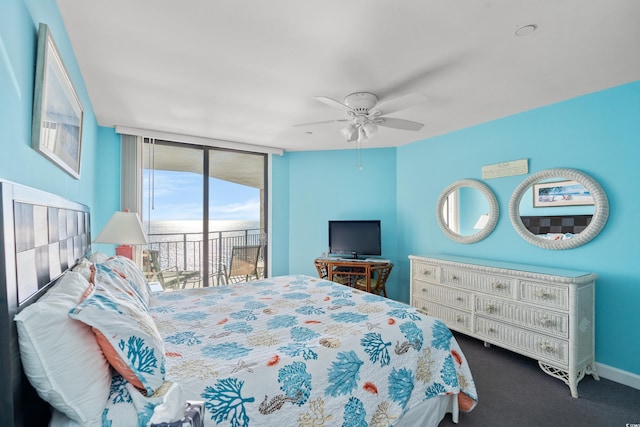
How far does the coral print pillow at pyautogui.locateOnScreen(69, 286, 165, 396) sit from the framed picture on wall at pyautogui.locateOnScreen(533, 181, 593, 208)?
132 inches

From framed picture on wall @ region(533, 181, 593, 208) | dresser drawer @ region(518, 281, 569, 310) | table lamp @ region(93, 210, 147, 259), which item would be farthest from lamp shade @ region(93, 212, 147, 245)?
framed picture on wall @ region(533, 181, 593, 208)

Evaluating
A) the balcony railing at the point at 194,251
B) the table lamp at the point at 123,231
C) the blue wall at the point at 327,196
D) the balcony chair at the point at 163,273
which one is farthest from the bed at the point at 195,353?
the balcony railing at the point at 194,251

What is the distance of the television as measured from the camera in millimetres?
4352

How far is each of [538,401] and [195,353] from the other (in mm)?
2418

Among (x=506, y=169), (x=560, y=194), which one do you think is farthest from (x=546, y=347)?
(x=506, y=169)

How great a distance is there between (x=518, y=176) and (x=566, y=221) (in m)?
0.62

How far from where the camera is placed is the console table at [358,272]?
402cm

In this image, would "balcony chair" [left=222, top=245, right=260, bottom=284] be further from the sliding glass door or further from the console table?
the console table

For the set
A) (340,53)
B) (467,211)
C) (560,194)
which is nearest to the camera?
(340,53)

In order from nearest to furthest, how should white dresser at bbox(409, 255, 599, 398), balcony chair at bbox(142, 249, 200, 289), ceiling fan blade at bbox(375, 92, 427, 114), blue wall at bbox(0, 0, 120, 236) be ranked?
1. blue wall at bbox(0, 0, 120, 236)
2. ceiling fan blade at bbox(375, 92, 427, 114)
3. white dresser at bbox(409, 255, 599, 398)
4. balcony chair at bbox(142, 249, 200, 289)

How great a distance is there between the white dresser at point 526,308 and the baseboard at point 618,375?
0.25 feet

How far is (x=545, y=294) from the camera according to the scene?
2447 mm

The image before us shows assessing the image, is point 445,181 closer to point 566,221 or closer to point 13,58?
point 566,221

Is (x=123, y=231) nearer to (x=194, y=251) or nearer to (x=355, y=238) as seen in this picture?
(x=194, y=251)
